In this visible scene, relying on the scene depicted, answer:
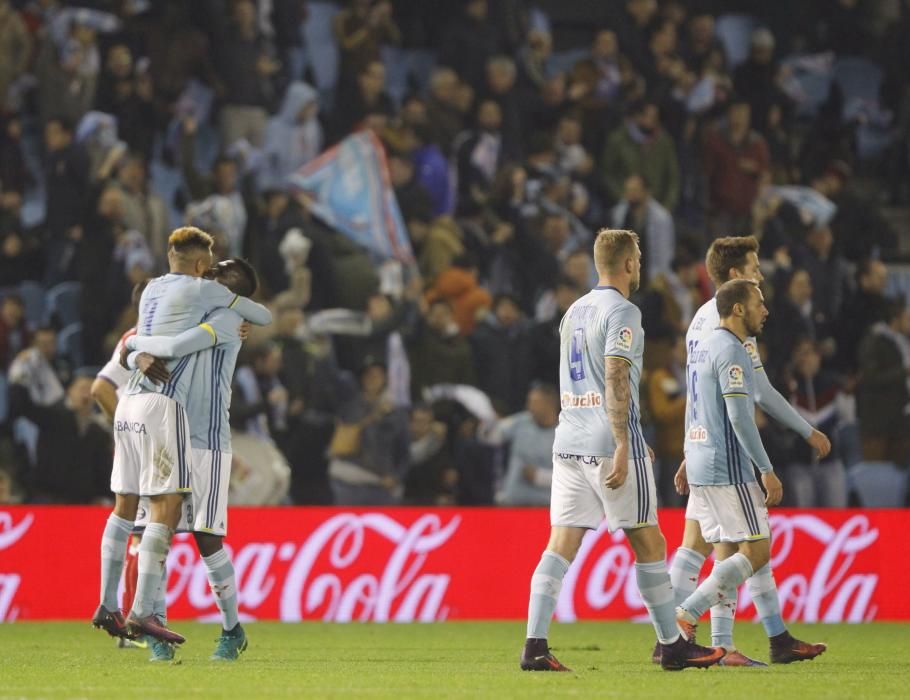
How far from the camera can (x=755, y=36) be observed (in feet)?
64.7

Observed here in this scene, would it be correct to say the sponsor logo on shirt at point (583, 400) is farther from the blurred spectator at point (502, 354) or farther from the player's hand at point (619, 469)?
the blurred spectator at point (502, 354)

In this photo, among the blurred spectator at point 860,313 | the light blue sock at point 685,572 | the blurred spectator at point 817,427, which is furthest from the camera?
the blurred spectator at point 860,313

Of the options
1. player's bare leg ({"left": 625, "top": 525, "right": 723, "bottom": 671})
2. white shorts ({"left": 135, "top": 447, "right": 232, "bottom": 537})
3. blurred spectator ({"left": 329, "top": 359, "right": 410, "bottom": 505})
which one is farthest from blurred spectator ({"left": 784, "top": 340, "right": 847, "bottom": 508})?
white shorts ({"left": 135, "top": 447, "right": 232, "bottom": 537})

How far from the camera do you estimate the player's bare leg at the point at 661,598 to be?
25.4 ft

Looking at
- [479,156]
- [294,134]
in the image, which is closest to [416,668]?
[479,156]

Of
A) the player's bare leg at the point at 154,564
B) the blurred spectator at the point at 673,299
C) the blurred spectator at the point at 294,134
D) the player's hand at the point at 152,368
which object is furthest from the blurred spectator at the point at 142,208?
the player's bare leg at the point at 154,564

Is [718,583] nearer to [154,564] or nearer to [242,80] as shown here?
[154,564]

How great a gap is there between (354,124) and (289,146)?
28.7 inches

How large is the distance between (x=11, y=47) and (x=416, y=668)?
34.1 ft

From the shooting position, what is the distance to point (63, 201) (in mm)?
15617

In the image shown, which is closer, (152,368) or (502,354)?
(152,368)

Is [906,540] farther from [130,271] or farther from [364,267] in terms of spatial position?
[130,271]

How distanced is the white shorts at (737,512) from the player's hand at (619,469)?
941 mm

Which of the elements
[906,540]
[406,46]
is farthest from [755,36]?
[906,540]
